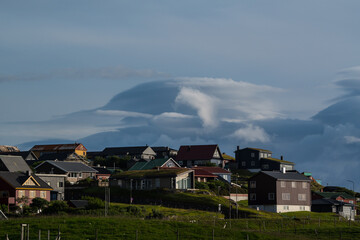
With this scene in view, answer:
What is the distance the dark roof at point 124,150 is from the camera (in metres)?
167

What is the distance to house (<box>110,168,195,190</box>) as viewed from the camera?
10769 centimetres

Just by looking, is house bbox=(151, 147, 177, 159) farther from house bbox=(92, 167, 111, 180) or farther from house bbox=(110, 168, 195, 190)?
house bbox=(110, 168, 195, 190)

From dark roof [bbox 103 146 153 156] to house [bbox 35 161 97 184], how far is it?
4671 centimetres

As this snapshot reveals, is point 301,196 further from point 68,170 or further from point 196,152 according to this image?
point 196,152

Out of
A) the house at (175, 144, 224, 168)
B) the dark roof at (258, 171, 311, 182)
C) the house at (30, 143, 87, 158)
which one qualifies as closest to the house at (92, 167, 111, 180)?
the dark roof at (258, 171, 311, 182)

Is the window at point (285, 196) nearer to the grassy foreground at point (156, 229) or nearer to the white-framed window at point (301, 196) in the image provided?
the white-framed window at point (301, 196)

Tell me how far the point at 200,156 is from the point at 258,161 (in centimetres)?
1537

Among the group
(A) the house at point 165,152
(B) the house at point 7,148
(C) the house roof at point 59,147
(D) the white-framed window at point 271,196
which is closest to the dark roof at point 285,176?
(D) the white-framed window at point 271,196

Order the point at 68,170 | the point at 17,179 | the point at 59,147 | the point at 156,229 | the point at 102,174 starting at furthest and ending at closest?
the point at 59,147
the point at 102,174
the point at 68,170
the point at 17,179
the point at 156,229

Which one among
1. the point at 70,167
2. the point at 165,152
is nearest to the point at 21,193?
the point at 70,167

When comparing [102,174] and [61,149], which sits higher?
[61,149]

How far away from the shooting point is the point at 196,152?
525ft

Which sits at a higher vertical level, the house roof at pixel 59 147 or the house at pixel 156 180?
the house roof at pixel 59 147

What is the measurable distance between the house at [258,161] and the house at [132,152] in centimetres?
2203
